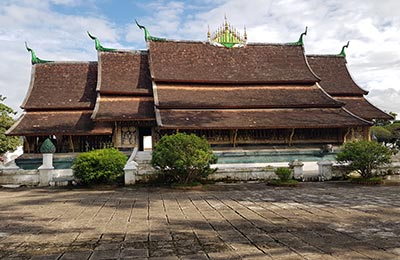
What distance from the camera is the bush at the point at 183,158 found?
12.1 meters

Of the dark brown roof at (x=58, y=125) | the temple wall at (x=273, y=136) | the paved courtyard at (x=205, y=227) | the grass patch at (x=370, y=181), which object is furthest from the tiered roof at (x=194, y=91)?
the paved courtyard at (x=205, y=227)

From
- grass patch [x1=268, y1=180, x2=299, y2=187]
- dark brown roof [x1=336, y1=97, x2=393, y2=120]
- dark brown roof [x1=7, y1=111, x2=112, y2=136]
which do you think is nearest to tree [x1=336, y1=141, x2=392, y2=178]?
grass patch [x1=268, y1=180, x2=299, y2=187]

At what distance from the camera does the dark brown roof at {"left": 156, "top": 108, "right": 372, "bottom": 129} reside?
1758 cm

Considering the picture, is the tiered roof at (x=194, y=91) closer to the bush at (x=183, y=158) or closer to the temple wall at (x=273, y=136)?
the temple wall at (x=273, y=136)

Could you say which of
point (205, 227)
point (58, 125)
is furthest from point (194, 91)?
point (205, 227)

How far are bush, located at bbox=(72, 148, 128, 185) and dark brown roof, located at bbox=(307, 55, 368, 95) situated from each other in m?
15.9

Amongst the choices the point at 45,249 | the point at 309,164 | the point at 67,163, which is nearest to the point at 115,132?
the point at 67,163

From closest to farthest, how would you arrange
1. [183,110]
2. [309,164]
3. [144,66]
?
[309,164]
[183,110]
[144,66]

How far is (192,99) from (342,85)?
1122 cm

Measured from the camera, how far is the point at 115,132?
62.8 feet

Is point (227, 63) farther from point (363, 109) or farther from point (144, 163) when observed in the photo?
point (144, 163)

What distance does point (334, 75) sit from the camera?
24.5m

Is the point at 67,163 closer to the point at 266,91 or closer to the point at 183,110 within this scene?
the point at 183,110

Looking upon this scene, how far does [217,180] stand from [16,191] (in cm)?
759
